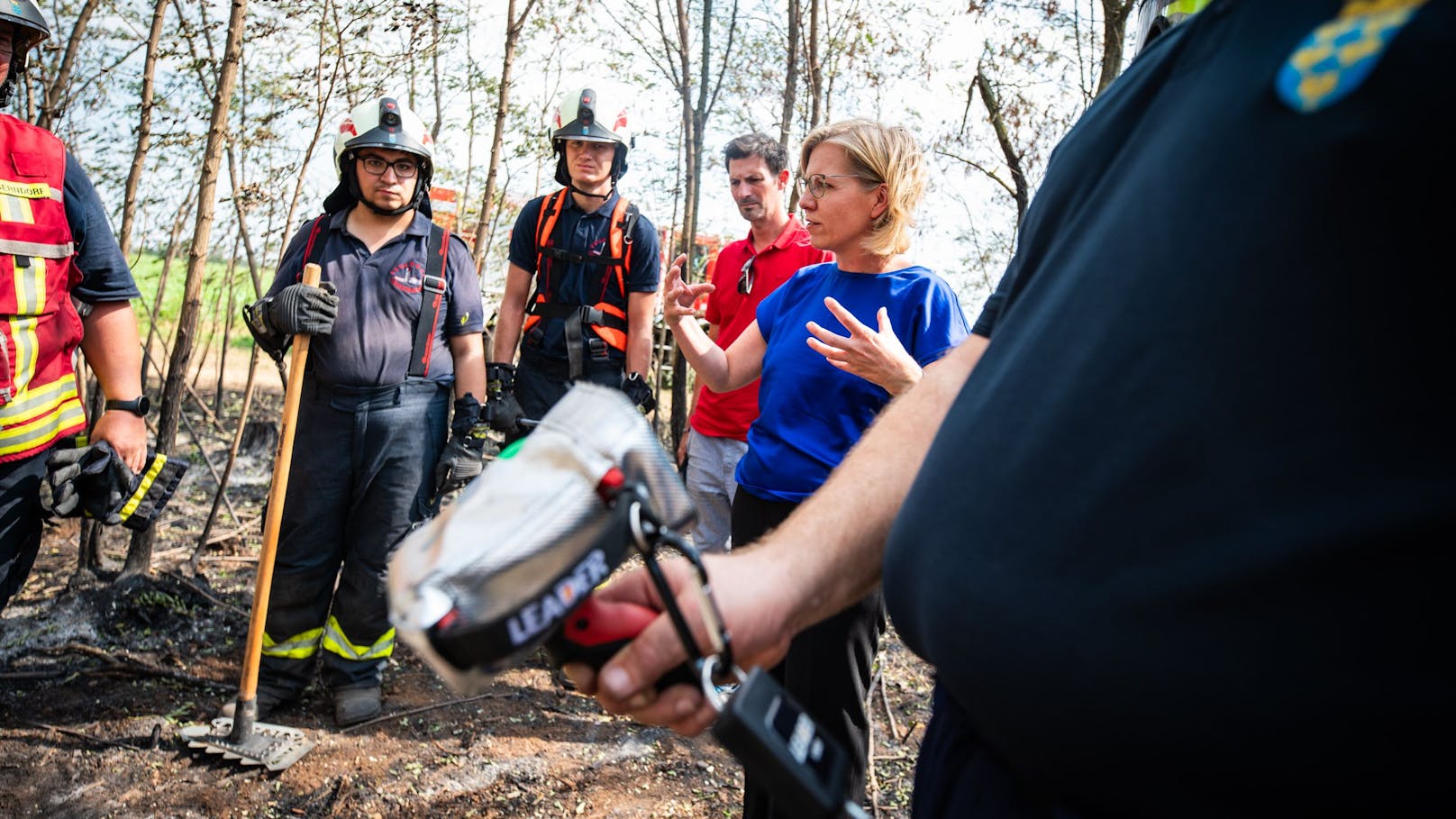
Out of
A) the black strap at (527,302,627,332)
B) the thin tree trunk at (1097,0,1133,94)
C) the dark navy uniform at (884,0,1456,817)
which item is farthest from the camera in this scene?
the thin tree trunk at (1097,0,1133,94)

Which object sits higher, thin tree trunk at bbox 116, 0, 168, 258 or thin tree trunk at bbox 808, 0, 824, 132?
thin tree trunk at bbox 808, 0, 824, 132

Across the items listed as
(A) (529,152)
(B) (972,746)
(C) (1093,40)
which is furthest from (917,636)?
(A) (529,152)

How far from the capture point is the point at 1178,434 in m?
0.73

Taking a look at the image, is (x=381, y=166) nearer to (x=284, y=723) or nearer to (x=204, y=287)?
(x=284, y=723)

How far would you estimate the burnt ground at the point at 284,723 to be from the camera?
10.8ft

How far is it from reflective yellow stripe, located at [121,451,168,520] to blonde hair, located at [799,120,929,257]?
2840 mm

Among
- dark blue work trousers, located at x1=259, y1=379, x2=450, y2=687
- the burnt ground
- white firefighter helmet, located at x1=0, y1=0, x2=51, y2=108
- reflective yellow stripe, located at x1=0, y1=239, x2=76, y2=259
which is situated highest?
white firefighter helmet, located at x1=0, y1=0, x2=51, y2=108

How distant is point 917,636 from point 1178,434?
0.35 meters

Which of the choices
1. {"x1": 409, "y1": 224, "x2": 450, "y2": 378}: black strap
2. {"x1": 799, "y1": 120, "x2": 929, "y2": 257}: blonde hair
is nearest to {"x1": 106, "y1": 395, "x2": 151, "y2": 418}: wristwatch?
{"x1": 409, "y1": 224, "x2": 450, "y2": 378}: black strap

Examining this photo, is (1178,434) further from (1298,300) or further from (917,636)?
(917,636)

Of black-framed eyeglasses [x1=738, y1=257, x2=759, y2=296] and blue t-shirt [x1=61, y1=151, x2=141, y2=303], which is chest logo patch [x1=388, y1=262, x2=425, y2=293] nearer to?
blue t-shirt [x1=61, y1=151, x2=141, y2=303]

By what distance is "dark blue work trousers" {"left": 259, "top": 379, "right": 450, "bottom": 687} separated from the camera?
391 cm

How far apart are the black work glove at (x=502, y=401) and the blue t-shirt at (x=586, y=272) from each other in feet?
0.68

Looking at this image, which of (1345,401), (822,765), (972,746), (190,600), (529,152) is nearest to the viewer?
(1345,401)
